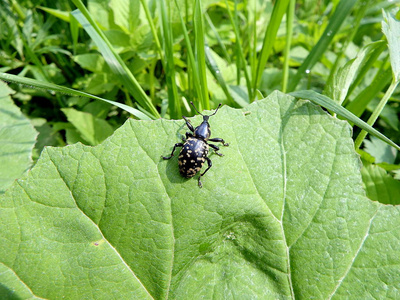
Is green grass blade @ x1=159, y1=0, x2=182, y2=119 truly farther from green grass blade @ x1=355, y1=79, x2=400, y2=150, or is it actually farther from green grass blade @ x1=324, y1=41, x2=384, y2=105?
green grass blade @ x1=355, y1=79, x2=400, y2=150

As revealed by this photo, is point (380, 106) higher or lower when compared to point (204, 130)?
higher

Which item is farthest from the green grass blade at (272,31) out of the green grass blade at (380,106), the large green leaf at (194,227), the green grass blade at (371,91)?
the large green leaf at (194,227)

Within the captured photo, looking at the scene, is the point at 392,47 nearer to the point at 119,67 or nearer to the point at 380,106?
the point at 380,106

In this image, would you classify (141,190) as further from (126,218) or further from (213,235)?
(213,235)

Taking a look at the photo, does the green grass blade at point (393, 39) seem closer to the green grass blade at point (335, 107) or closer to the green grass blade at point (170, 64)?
the green grass blade at point (335, 107)

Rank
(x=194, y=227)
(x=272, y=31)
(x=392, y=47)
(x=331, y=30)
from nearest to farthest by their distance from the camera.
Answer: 1. (x=194, y=227)
2. (x=392, y=47)
3. (x=272, y=31)
4. (x=331, y=30)

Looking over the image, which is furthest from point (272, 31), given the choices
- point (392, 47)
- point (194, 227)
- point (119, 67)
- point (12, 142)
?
point (12, 142)
